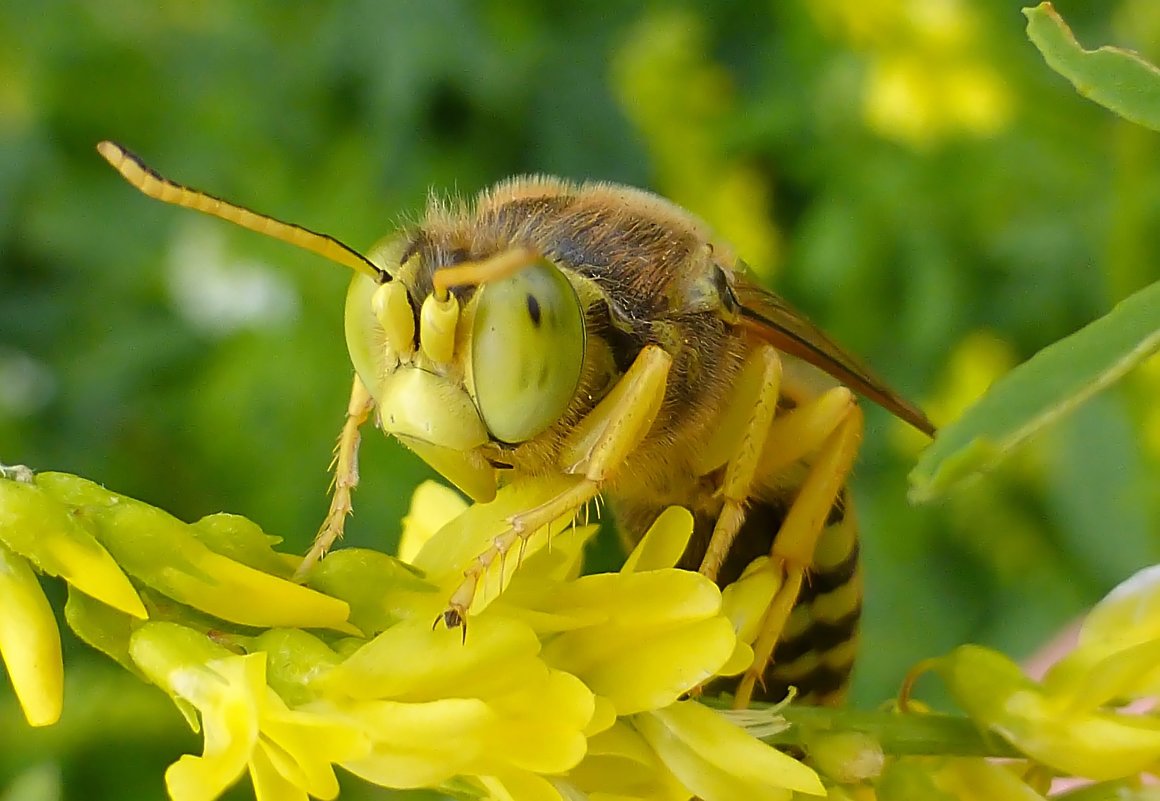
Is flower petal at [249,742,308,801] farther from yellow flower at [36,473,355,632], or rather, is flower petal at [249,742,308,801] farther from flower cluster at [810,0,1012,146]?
flower cluster at [810,0,1012,146]

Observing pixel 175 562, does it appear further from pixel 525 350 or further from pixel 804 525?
pixel 804 525

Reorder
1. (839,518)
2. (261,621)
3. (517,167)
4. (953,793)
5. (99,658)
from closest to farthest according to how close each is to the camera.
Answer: (261,621), (953,793), (839,518), (99,658), (517,167)

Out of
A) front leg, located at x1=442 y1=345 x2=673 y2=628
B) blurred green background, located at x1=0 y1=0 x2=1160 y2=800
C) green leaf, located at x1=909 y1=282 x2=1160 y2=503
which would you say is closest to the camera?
green leaf, located at x1=909 y1=282 x2=1160 y2=503

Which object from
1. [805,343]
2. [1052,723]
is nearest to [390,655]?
[1052,723]

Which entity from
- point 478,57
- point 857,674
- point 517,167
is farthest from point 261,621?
point 517,167

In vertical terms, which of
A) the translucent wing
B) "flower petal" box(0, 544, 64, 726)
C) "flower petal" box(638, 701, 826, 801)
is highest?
the translucent wing

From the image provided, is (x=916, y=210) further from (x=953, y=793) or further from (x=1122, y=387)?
(x=953, y=793)

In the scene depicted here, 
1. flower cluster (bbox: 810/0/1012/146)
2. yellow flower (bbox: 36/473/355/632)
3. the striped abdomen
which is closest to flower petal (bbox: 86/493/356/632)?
yellow flower (bbox: 36/473/355/632)
